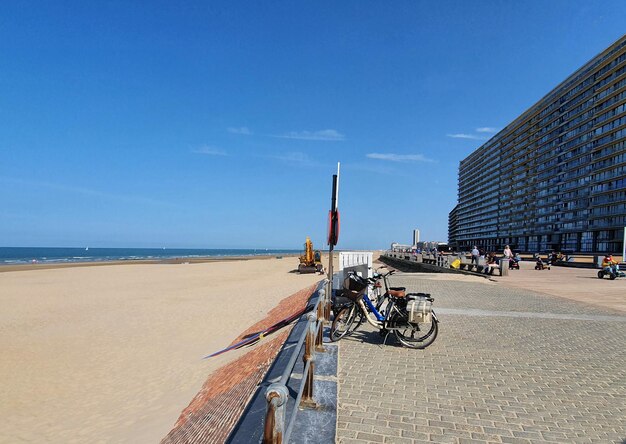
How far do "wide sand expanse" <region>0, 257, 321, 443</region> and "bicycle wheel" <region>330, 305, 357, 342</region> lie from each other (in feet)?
9.13

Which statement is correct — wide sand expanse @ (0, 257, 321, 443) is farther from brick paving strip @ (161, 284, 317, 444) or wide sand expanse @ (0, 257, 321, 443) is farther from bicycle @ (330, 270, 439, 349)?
bicycle @ (330, 270, 439, 349)

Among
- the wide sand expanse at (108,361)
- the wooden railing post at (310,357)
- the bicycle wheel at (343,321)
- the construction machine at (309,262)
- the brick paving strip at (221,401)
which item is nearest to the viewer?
the wooden railing post at (310,357)

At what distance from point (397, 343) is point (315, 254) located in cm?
2419

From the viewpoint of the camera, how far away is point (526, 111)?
103 m

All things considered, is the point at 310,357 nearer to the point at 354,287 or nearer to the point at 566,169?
the point at 354,287

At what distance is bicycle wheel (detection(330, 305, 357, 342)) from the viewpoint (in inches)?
266

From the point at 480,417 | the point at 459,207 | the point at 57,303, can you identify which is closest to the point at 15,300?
the point at 57,303

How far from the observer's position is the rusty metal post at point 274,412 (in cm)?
209

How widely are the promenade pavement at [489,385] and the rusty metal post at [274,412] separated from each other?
172 centimetres

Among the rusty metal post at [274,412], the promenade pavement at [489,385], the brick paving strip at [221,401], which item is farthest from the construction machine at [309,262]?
the rusty metal post at [274,412]

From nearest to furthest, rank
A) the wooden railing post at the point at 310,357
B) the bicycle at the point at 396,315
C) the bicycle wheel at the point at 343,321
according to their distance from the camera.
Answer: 1. the wooden railing post at the point at 310,357
2. the bicycle at the point at 396,315
3. the bicycle wheel at the point at 343,321

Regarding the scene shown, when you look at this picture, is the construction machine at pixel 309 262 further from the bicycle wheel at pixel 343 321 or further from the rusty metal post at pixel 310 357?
the rusty metal post at pixel 310 357

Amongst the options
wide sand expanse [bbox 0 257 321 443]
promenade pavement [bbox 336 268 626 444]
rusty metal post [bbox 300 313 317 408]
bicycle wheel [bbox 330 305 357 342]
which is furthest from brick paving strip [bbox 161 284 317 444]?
promenade pavement [bbox 336 268 626 444]

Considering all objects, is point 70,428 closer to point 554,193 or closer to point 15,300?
point 15,300
